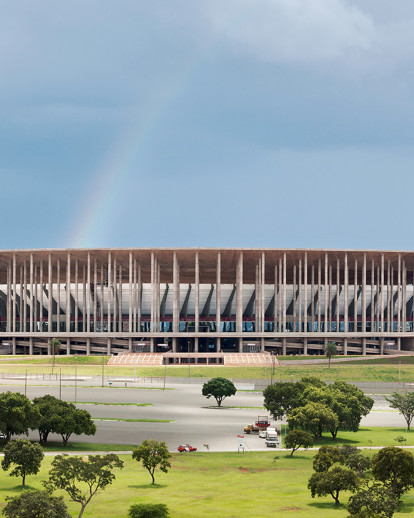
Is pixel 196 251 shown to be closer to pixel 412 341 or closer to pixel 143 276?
pixel 143 276

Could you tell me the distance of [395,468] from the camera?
123ft

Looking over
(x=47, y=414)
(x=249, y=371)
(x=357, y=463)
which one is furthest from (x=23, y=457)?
(x=249, y=371)

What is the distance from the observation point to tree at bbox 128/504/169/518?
121ft

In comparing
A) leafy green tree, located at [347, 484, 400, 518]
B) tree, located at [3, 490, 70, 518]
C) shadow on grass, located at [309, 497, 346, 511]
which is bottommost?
shadow on grass, located at [309, 497, 346, 511]

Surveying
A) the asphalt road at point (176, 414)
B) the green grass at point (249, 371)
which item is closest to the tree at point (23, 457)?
the asphalt road at point (176, 414)

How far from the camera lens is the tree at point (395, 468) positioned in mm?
37438

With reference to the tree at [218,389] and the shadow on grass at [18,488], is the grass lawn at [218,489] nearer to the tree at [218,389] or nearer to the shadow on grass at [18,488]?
the shadow on grass at [18,488]

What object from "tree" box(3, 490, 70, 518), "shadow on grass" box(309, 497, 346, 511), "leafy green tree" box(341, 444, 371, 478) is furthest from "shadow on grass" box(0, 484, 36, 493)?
"leafy green tree" box(341, 444, 371, 478)

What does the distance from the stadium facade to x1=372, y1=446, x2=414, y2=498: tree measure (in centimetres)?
10166

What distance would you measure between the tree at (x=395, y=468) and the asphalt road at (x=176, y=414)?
23692 mm

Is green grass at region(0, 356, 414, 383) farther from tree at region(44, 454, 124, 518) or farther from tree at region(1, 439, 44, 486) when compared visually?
tree at region(44, 454, 124, 518)

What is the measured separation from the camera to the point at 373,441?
64.0 m

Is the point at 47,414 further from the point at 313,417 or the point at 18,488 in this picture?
the point at 313,417

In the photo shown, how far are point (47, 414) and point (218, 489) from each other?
71.3ft
